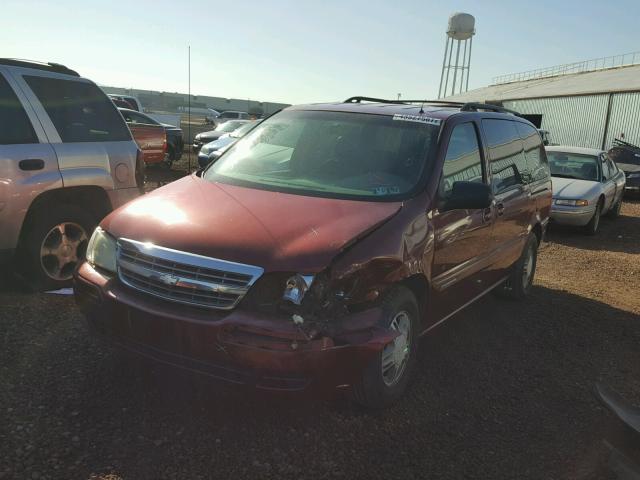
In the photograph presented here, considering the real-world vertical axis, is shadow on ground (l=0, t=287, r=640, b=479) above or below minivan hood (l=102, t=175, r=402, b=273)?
below

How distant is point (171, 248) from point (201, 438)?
993 mm

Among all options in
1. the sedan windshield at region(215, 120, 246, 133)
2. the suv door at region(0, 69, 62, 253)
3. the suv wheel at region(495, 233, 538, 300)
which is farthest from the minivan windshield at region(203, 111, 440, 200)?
the sedan windshield at region(215, 120, 246, 133)

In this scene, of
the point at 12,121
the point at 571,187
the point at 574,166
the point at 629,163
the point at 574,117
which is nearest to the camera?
the point at 12,121

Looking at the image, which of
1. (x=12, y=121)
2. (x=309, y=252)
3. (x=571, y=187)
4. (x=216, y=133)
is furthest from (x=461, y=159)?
(x=216, y=133)

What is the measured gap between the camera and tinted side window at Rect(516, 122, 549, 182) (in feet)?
18.8

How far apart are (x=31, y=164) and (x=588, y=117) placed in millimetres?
32226

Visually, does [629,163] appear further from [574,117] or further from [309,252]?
[309,252]

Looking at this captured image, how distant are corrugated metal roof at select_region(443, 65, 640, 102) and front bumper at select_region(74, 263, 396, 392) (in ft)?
98.3

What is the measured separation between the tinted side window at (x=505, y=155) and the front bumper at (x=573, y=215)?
208 inches

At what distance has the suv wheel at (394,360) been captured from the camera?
10.4 feet

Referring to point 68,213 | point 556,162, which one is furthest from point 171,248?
point 556,162

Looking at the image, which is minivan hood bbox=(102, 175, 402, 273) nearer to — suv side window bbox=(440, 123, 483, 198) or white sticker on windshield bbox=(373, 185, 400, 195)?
white sticker on windshield bbox=(373, 185, 400, 195)

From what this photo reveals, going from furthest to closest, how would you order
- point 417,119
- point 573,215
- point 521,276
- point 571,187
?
1. point 571,187
2. point 573,215
3. point 521,276
4. point 417,119

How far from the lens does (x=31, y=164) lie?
4484 mm
